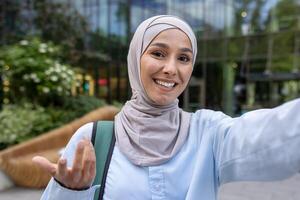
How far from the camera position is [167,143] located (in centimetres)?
147

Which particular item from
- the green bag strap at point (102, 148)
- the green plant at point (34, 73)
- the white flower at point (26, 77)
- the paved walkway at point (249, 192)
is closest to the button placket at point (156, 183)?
the green bag strap at point (102, 148)

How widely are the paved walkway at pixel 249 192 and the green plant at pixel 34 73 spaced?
10.1ft

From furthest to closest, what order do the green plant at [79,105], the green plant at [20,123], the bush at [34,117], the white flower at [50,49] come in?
1. the white flower at [50,49]
2. the green plant at [79,105]
3. the bush at [34,117]
4. the green plant at [20,123]

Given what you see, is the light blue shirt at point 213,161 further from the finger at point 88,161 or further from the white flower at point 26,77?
the white flower at point 26,77

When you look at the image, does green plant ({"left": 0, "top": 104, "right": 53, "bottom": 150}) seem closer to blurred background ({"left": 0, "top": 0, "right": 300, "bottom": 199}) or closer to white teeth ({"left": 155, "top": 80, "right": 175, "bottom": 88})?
blurred background ({"left": 0, "top": 0, "right": 300, "bottom": 199})

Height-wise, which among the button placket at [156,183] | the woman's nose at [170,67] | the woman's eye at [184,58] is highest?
the woman's eye at [184,58]

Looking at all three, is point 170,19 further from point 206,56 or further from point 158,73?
point 206,56

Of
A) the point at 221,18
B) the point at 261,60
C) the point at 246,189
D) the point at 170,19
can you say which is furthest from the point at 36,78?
the point at 221,18

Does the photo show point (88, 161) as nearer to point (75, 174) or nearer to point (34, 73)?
point (75, 174)

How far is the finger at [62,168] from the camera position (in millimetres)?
1232

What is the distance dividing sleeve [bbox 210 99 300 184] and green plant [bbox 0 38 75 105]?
7964mm

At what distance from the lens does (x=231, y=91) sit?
2188 cm

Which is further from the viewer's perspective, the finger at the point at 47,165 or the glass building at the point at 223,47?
the glass building at the point at 223,47

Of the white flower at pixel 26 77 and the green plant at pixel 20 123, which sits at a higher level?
the white flower at pixel 26 77
